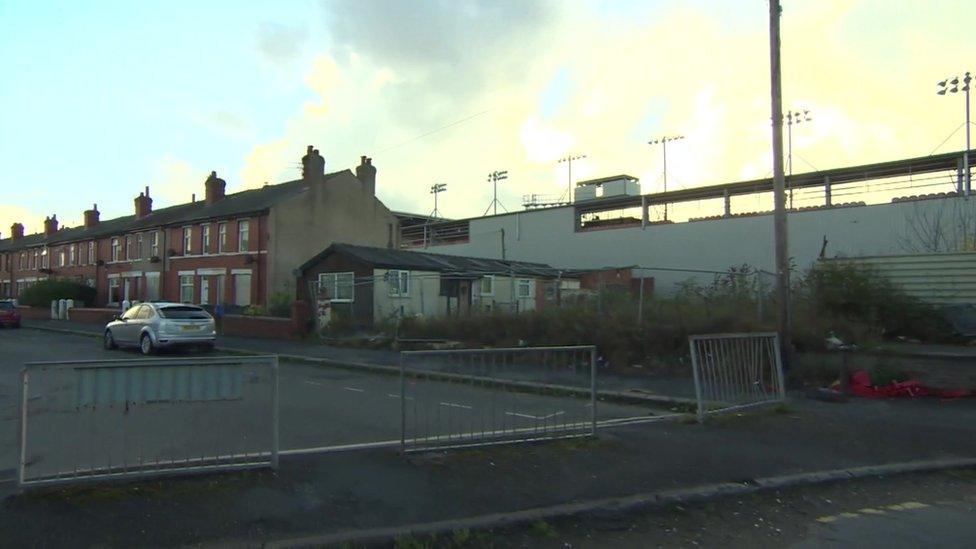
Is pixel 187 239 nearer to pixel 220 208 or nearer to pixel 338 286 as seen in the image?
pixel 220 208

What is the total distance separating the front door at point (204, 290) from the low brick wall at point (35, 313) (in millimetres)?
12434

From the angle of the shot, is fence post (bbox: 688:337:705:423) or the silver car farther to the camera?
the silver car

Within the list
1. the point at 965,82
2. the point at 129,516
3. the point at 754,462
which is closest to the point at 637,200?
the point at 965,82

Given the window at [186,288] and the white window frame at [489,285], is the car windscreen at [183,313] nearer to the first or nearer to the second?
the white window frame at [489,285]

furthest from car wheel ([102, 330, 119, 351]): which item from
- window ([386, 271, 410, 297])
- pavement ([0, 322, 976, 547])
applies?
pavement ([0, 322, 976, 547])

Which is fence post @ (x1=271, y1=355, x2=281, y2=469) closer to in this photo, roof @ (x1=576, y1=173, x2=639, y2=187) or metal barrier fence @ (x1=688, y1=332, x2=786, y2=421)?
metal barrier fence @ (x1=688, y1=332, x2=786, y2=421)

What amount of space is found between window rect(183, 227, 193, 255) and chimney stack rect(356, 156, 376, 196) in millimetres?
10286

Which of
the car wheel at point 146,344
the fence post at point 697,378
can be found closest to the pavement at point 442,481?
the fence post at point 697,378

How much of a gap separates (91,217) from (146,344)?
41450mm

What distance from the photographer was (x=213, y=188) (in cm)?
4159

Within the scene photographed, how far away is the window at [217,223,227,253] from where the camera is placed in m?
36.2

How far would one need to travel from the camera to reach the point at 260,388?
611 centimetres

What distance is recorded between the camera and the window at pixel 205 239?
37.2 metres

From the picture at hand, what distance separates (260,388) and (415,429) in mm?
1658
